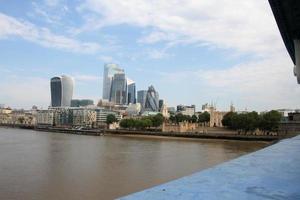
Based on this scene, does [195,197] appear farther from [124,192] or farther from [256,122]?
[256,122]

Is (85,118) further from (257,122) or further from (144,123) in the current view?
(257,122)

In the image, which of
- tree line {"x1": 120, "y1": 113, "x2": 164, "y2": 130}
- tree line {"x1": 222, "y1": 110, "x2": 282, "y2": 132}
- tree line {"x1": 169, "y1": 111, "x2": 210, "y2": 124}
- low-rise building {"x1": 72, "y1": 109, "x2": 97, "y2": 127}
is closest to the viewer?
tree line {"x1": 222, "y1": 110, "x2": 282, "y2": 132}

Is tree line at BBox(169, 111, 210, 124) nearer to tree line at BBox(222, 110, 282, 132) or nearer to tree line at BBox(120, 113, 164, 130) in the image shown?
tree line at BBox(120, 113, 164, 130)

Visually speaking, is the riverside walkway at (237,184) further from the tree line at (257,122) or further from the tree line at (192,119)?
the tree line at (192,119)

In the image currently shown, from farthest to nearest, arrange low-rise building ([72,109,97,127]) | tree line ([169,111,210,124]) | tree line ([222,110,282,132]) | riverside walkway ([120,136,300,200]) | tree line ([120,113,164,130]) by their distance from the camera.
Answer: low-rise building ([72,109,97,127]), tree line ([169,111,210,124]), tree line ([120,113,164,130]), tree line ([222,110,282,132]), riverside walkway ([120,136,300,200])

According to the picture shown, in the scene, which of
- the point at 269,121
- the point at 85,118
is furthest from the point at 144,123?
the point at 85,118

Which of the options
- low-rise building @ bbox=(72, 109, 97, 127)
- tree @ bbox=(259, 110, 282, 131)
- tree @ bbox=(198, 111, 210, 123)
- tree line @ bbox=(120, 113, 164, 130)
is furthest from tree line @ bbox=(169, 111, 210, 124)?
low-rise building @ bbox=(72, 109, 97, 127)

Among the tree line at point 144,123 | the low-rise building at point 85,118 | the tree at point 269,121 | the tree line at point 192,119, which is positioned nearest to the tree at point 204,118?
the tree line at point 192,119

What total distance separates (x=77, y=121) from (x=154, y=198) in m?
197

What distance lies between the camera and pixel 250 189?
18.5 feet

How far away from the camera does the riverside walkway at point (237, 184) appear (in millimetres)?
5047

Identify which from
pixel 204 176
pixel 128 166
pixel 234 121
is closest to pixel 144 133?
pixel 234 121

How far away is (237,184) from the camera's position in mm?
5977

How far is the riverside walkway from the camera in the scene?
5.05 m
